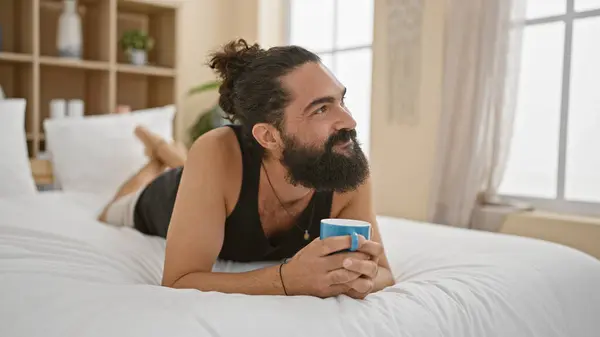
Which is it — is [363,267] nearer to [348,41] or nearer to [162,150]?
[162,150]

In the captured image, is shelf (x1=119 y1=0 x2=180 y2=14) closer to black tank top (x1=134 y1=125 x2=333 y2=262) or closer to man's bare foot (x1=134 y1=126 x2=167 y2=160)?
man's bare foot (x1=134 y1=126 x2=167 y2=160)

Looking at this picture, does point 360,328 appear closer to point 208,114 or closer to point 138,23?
point 208,114

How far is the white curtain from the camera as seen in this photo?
2.34 metres

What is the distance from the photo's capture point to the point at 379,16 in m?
2.99

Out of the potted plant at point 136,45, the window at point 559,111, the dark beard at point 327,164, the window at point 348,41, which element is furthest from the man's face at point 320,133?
the potted plant at point 136,45

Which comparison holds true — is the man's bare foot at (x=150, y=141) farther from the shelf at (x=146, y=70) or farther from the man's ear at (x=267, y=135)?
the man's ear at (x=267, y=135)

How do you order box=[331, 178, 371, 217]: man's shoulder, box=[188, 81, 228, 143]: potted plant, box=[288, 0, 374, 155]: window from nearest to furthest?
box=[331, 178, 371, 217]: man's shoulder → box=[288, 0, 374, 155]: window → box=[188, 81, 228, 143]: potted plant

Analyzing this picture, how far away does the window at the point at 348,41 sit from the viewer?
136 inches

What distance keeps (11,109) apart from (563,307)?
2.32 m

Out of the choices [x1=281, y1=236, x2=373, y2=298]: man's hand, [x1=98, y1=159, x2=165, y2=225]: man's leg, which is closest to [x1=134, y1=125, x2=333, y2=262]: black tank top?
[x1=281, y1=236, x2=373, y2=298]: man's hand

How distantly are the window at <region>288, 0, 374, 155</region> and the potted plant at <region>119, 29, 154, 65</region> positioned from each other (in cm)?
105

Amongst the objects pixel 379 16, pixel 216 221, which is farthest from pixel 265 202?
pixel 379 16

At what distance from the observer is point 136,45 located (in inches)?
143

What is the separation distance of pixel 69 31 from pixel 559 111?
266cm
